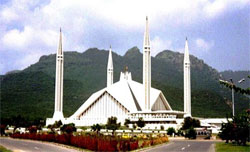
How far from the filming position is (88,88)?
8731cm

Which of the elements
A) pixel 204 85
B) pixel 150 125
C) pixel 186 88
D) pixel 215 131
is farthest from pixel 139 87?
pixel 204 85

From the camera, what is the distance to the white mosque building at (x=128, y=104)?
4238 centimetres

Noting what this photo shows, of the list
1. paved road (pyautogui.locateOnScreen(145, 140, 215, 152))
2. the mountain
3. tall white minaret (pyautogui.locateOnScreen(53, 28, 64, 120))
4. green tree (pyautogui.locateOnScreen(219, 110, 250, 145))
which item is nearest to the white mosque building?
tall white minaret (pyautogui.locateOnScreen(53, 28, 64, 120))

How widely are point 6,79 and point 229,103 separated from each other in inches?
1774

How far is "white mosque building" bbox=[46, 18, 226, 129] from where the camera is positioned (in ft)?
139

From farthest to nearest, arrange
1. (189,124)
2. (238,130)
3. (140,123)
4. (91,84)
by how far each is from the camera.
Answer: (91,84)
(140,123)
(189,124)
(238,130)

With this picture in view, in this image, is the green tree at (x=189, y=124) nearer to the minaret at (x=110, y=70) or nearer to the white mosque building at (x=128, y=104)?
the white mosque building at (x=128, y=104)

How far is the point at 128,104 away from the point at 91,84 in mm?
42307

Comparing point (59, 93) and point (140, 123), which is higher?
point (59, 93)

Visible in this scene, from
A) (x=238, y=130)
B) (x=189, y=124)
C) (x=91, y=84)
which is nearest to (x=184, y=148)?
(x=238, y=130)

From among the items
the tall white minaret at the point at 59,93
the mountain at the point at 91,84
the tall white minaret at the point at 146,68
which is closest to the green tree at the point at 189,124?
the tall white minaret at the point at 146,68

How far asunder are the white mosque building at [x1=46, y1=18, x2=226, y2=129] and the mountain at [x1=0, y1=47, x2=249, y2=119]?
21.3 ft

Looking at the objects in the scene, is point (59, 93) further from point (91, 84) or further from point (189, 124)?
point (91, 84)

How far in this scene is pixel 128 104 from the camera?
48.4 metres
